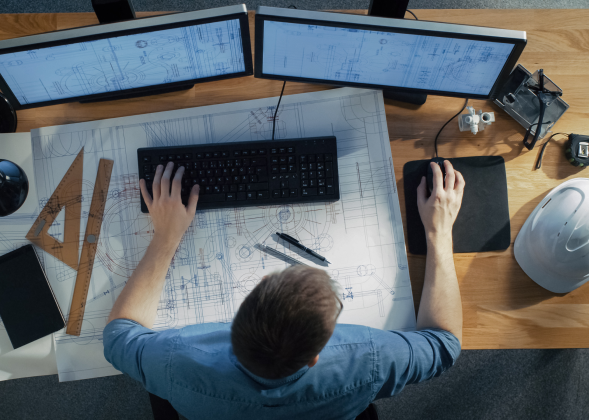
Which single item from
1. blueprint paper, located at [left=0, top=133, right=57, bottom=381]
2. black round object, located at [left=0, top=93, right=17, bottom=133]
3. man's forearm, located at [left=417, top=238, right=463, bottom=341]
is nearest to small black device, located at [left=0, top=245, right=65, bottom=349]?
blueprint paper, located at [left=0, top=133, right=57, bottom=381]

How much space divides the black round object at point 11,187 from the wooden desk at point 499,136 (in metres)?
0.11

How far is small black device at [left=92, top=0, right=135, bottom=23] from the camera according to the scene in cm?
76

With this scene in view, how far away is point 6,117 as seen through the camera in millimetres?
895

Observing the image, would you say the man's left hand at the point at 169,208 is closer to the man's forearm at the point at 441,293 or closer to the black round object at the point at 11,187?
the black round object at the point at 11,187

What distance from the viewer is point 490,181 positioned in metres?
0.87

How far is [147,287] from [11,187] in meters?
0.40

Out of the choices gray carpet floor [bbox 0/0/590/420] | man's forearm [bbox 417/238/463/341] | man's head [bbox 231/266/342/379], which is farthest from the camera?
A: gray carpet floor [bbox 0/0/590/420]

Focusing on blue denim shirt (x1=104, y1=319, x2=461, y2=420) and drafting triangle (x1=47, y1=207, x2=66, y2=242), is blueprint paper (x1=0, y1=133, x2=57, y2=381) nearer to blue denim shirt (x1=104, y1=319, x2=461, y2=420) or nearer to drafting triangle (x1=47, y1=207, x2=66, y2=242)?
drafting triangle (x1=47, y1=207, x2=66, y2=242)

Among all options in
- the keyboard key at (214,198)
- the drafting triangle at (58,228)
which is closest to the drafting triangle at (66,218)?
the drafting triangle at (58,228)

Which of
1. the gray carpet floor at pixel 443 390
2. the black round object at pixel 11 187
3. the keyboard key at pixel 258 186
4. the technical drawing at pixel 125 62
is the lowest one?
the gray carpet floor at pixel 443 390

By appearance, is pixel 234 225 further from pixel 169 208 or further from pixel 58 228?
pixel 58 228

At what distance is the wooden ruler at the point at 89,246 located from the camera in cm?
86

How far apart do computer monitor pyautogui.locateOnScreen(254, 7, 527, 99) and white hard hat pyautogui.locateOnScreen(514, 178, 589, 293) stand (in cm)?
26

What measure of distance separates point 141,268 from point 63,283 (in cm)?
20
